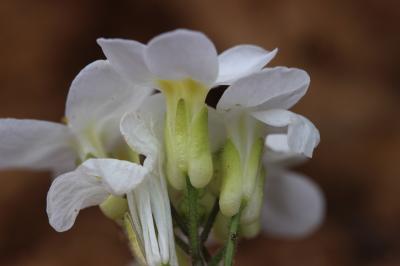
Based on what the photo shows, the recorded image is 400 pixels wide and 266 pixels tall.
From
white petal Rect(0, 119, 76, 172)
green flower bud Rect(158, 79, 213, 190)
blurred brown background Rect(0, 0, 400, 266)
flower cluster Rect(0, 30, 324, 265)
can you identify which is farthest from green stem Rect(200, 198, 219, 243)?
blurred brown background Rect(0, 0, 400, 266)

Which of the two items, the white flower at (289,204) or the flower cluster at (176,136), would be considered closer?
the flower cluster at (176,136)

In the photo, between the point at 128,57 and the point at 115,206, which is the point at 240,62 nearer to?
the point at 128,57

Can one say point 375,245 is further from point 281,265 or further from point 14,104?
point 14,104

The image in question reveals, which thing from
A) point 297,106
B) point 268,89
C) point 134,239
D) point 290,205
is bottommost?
point 297,106

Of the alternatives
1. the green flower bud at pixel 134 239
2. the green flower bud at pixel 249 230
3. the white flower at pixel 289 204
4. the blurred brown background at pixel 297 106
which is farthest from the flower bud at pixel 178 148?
the blurred brown background at pixel 297 106

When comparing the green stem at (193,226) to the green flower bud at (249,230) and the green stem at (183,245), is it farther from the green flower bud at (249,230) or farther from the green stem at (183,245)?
the green flower bud at (249,230)

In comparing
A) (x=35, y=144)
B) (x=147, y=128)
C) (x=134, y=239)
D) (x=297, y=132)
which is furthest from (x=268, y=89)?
(x=35, y=144)
